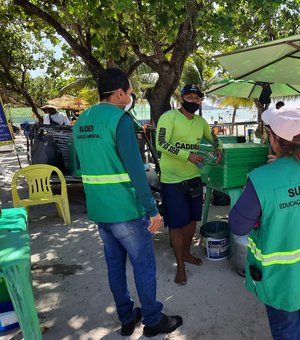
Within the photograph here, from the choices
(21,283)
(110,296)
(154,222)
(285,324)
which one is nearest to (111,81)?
(154,222)

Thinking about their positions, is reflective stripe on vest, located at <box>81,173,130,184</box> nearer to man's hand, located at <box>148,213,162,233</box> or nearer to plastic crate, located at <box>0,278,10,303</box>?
man's hand, located at <box>148,213,162,233</box>

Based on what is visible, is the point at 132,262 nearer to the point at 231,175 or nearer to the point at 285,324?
the point at 285,324

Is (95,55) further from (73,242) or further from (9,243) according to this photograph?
(9,243)

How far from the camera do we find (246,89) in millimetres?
6488

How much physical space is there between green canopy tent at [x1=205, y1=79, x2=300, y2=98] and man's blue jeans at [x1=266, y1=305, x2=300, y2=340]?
489 cm

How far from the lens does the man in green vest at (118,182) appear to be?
6.77 ft

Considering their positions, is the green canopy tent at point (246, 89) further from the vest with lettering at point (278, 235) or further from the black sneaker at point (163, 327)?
the vest with lettering at point (278, 235)

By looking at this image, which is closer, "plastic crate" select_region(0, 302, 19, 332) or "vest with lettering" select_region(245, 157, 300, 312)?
"vest with lettering" select_region(245, 157, 300, 312)

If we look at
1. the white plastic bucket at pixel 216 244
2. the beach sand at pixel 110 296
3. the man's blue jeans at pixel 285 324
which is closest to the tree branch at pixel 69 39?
the beach sand at pixel 110 296

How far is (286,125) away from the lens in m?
1.49

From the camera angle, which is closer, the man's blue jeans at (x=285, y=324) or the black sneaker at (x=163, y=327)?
the man's blue jeans at (x=285, y=324)

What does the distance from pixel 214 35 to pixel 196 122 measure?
7.84 ft

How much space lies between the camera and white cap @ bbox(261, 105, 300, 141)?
1485 mm

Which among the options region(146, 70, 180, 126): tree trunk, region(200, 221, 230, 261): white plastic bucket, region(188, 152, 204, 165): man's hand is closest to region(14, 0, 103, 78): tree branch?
region(146, 70, 180, 126): tree trunk
